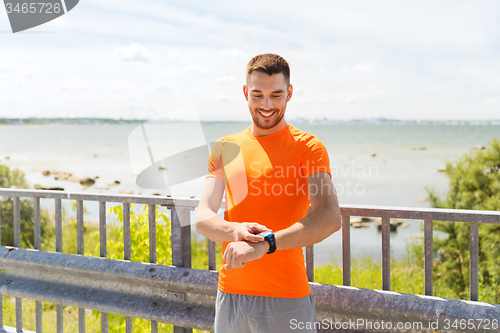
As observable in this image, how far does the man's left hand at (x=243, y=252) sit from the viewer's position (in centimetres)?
180

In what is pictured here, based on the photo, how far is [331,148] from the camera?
53375 millimetres

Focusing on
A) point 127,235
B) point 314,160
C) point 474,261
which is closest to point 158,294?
point 127,235

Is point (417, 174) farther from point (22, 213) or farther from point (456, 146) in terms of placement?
point (22, 213)

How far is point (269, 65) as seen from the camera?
6.77 feet

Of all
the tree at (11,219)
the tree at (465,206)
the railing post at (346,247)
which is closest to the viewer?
the railing post at (346,247)

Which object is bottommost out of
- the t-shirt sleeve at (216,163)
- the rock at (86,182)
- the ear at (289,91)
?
the rock at (86,182)

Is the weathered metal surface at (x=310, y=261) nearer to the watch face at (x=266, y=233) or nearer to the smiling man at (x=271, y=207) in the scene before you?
the smiling man at (x=271, y=207)

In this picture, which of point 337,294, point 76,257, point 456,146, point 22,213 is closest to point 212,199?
point 337,294

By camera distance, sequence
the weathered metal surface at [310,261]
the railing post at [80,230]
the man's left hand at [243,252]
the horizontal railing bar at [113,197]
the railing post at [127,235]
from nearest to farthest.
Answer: the man's left hand at [243,252] → the weathered metal surface at [310,261] → the horizontal railing bar at [113,197] → the railing post at [127,235] → the railing post at [80,230]

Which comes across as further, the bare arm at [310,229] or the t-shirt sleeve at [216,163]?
the t-shirt sleeve at [216,163]

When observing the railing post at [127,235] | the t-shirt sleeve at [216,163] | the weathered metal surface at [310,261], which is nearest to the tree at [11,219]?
the railing post at [127,235]

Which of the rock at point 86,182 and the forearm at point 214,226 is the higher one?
the forearm at point 214,226

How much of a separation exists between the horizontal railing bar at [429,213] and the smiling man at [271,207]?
0.53 meters

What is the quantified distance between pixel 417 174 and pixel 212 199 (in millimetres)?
35291
